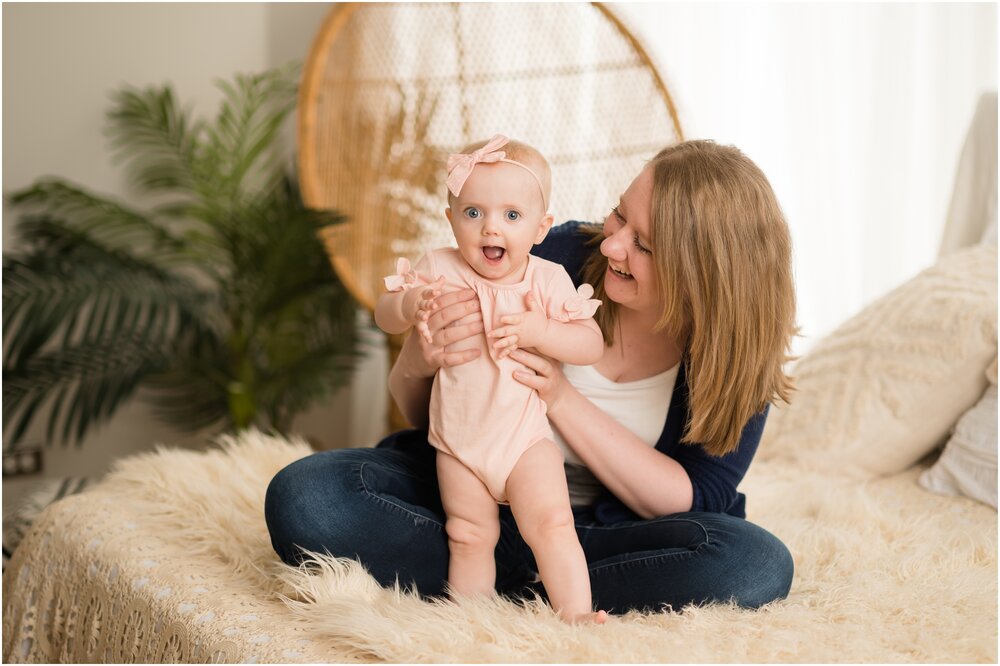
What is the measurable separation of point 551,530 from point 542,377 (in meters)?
0.21

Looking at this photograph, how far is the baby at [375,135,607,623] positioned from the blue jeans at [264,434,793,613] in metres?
0.06

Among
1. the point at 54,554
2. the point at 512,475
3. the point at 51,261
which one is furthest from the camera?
the point at 51,261

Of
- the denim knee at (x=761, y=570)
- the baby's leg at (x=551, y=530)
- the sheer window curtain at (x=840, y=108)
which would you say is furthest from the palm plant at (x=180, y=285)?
the denim knee at (x=761, y=570)

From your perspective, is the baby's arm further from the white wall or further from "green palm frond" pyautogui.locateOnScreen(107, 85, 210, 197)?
the white wall

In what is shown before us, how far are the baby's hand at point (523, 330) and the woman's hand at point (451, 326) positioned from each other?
0.13ft

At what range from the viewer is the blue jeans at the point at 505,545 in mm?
1354

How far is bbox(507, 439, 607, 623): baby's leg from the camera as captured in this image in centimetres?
128

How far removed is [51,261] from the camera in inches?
105

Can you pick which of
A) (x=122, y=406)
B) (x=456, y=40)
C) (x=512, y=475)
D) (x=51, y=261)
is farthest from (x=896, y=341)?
(x=122, y=406)

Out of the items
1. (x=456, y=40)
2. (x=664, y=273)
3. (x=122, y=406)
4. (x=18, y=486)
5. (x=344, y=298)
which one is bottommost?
(x=18, y=486)

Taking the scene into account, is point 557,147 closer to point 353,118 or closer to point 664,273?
point 353,118

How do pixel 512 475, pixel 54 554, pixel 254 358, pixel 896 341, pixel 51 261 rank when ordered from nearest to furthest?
pixel 512 475 < pixel 54 554 < pixel 896 341 < pixel 51 261 < pixel 254 358

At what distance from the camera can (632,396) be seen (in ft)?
5.08

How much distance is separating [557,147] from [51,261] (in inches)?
56.4
